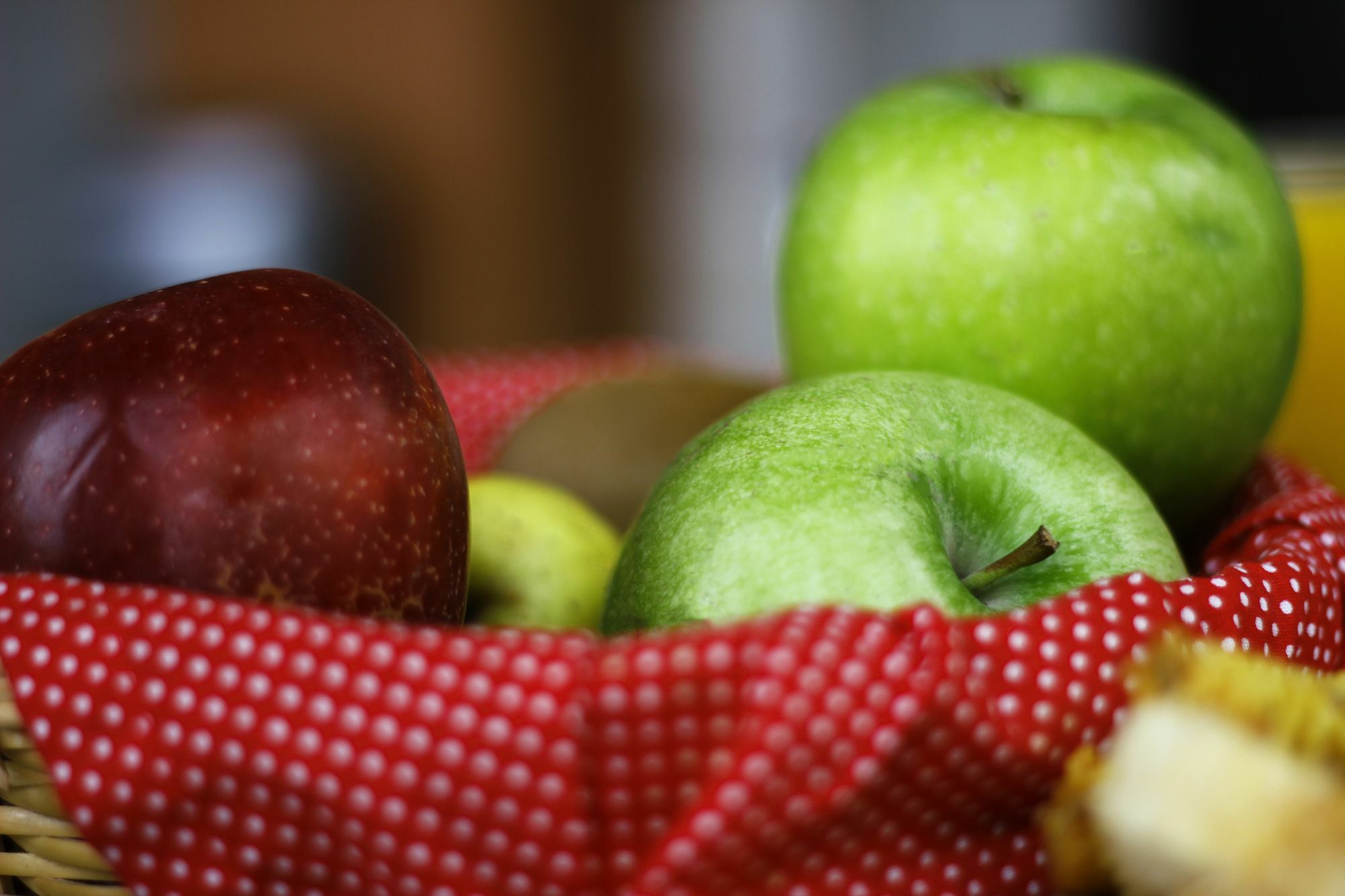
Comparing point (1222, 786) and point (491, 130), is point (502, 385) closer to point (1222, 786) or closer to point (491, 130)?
point (1222, 786)

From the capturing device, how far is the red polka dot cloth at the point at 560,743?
0.89ft

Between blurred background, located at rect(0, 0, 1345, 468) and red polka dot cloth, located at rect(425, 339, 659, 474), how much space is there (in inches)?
38.0

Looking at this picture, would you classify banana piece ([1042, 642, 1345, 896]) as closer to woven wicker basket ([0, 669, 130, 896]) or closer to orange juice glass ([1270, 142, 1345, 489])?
woven wicker basket ([0, 669, 130, 896])

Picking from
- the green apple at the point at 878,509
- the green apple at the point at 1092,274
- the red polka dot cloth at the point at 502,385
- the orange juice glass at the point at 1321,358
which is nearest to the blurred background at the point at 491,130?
the red polka dot cloth at the point at 502,385

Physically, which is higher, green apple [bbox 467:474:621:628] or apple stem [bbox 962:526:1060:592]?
apple stem [bbox 962:526:1060:592]

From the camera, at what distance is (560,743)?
270 millimetres

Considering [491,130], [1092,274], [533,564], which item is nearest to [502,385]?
[533,564]

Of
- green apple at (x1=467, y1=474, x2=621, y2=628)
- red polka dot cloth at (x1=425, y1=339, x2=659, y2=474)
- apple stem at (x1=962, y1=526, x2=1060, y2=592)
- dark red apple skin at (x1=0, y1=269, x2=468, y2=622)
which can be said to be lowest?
green apple at (x1=467, y1=474, x2=621, y2=628)

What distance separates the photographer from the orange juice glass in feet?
2.17

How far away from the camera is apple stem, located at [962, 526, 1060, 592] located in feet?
1.14

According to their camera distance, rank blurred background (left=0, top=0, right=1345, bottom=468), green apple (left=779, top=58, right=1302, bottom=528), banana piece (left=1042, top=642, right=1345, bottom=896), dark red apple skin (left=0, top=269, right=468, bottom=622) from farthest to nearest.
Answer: blurred background (left=0, top=0, right=1345, bottom=468)
green apple (left=779, top=58, right=1302, bottom=528)
dark red apple skin (left=0, top=269, right=468, bottom=622)
banana piece (left=1042, top=642, right=1345, bottom=896)

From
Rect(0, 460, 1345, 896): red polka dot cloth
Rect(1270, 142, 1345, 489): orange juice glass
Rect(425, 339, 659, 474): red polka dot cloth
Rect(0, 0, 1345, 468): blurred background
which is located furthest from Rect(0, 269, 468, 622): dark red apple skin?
Rect(0, 0, 1345, 468): blurred background

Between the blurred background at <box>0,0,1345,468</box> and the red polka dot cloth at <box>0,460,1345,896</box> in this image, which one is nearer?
the red polka dot cloth at <box>0,460,1345,896</box>

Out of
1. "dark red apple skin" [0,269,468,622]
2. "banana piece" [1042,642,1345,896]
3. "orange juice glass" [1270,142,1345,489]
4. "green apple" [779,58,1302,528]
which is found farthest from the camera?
"orange juice glass" [1270,142,1345,489]
